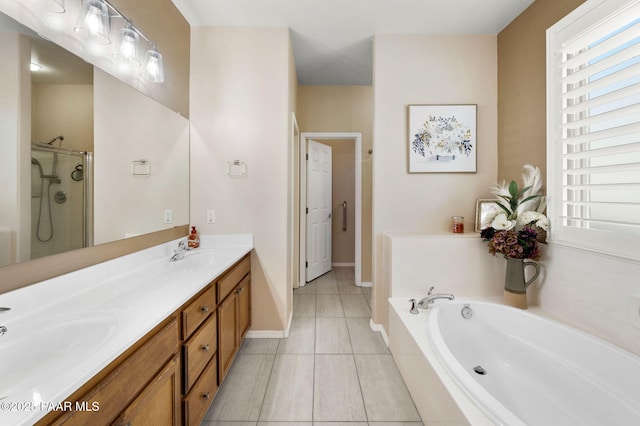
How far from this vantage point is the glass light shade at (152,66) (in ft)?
5.52

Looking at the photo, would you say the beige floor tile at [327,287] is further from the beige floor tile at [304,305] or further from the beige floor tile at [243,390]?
the beige floor tile at [243,390]

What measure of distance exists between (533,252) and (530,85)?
128 centimetres

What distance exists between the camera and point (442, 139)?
2.35 metres

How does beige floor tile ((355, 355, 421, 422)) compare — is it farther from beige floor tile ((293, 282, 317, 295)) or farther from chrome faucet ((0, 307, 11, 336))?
chrome faucet ((0, 307, 11, 336))

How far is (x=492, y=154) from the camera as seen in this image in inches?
93.5

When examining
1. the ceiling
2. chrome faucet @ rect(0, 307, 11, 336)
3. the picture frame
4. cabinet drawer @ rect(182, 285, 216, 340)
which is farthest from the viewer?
the picture frame

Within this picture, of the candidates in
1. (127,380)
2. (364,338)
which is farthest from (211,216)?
(364,338)

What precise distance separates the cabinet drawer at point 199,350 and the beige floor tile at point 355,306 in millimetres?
1562

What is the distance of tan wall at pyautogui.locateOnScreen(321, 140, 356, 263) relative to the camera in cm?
460

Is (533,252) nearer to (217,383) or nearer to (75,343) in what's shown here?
(217,383)

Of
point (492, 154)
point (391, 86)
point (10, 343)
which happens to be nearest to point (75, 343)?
point (10, 343)

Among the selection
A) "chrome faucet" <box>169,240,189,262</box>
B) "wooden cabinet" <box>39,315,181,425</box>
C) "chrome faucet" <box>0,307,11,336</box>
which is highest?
"chrome faucet" <box>169,240,189,262</box>

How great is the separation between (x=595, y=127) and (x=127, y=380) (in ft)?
8.46

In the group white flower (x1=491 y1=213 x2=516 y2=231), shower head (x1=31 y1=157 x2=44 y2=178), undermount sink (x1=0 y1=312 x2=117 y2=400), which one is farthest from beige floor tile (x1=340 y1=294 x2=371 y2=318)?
shower head (x1=31 y1=157 x2=44 y2=178)
